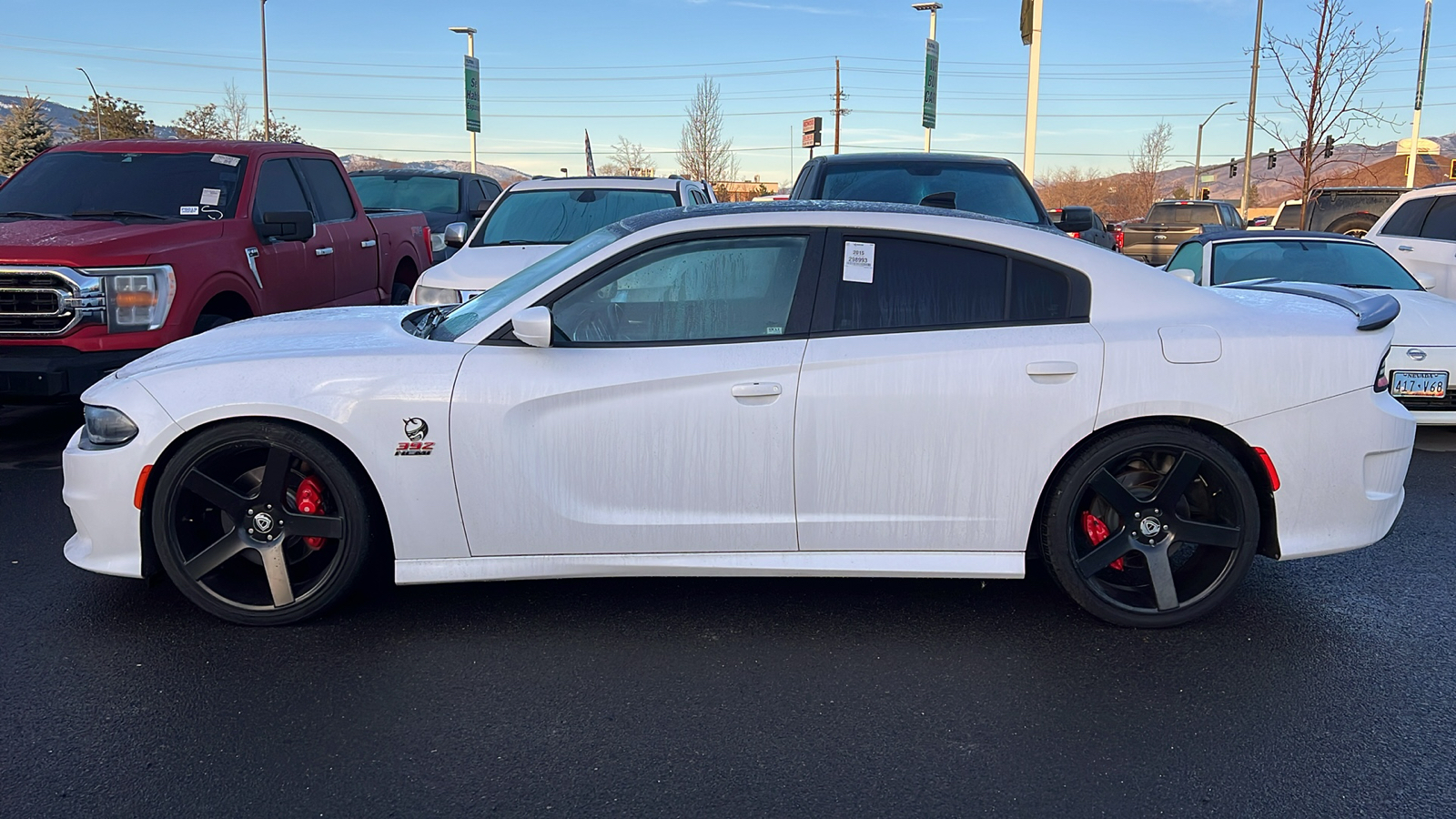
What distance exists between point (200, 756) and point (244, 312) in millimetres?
5267

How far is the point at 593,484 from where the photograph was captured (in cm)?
400

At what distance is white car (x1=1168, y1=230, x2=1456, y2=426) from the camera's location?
23.5ft

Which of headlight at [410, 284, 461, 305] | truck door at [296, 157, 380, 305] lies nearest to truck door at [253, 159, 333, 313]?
truck door at [296, 157, 380, 305]

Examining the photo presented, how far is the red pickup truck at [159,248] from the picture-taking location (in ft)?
21.7

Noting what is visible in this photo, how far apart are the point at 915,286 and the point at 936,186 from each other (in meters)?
4.80

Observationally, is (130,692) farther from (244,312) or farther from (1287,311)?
(244,312)

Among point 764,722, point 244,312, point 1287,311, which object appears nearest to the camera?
point 764,722

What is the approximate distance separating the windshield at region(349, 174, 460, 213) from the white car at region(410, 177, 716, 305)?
6.80m

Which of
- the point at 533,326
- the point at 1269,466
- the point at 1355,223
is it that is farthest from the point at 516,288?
the point at 1355,223

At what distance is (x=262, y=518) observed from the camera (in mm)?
4051

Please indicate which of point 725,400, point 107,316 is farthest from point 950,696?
point 107,316

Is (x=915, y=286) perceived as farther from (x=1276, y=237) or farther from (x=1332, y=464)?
(x=1276, y=237)

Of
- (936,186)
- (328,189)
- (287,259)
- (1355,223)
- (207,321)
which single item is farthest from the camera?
(1355,223)

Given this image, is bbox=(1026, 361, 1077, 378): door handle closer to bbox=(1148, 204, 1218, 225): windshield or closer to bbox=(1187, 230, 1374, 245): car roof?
bbox=(1187, 230, 1374, 245): car roof
